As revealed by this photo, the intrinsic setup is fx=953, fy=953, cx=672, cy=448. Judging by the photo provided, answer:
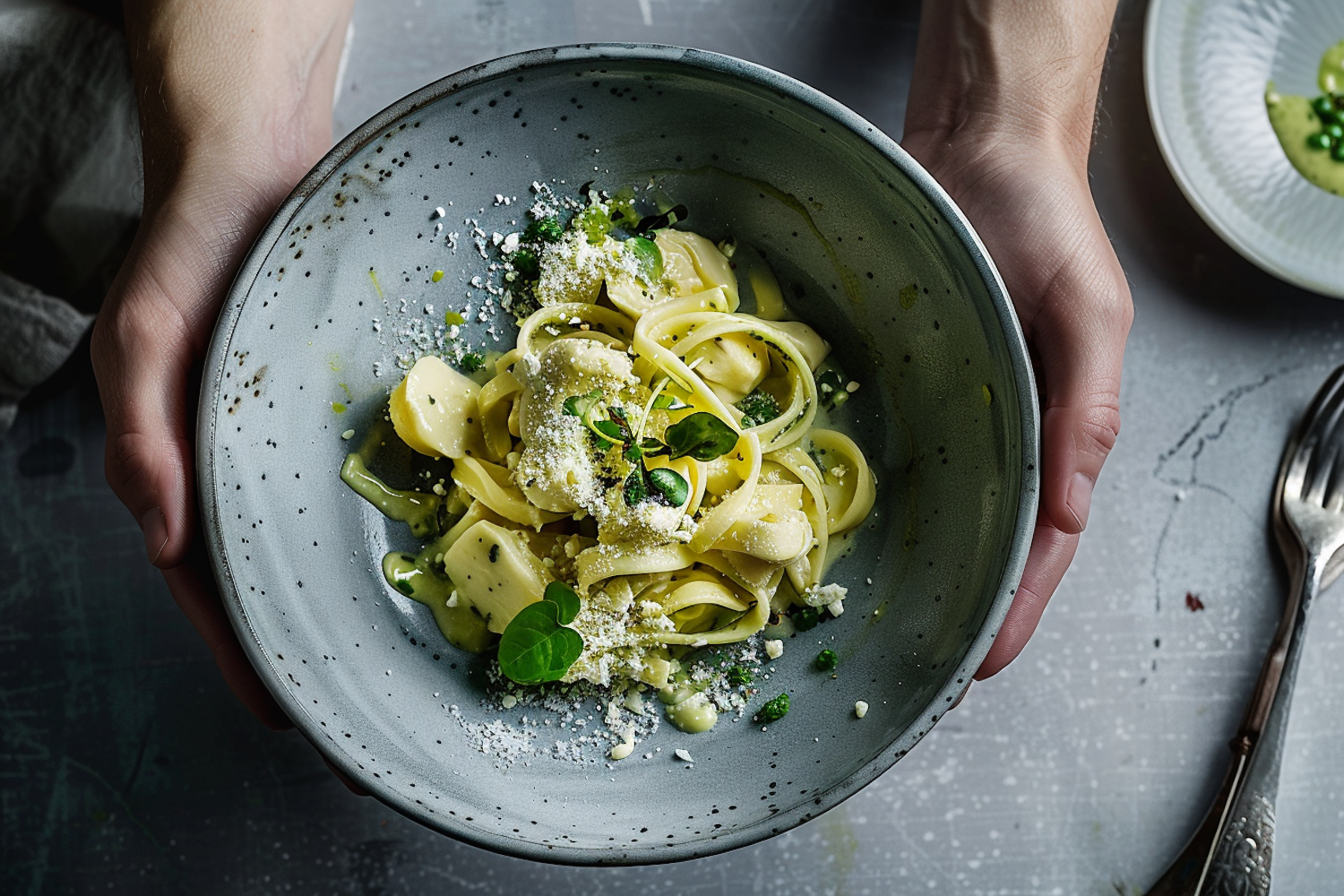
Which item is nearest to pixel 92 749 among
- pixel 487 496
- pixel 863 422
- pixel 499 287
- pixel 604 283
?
pixel 487 496

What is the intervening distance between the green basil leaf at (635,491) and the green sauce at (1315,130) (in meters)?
1.91

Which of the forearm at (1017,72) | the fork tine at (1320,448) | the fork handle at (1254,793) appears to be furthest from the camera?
the fork tine at (1320,448)

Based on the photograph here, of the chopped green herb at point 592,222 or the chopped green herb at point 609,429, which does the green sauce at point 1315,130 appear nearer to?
the chopped green herb at point 592,222

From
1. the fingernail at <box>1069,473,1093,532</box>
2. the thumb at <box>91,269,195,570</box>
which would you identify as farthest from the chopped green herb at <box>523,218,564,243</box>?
the fingernail at <box>1069,473,1093,532</box>

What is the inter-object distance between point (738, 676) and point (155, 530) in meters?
1.13

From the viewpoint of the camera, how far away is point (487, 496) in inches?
72.5

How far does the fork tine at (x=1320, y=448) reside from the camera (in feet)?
7.61

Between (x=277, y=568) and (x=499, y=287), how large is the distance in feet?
2.28

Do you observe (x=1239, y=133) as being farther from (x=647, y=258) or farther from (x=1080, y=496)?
(x=647, y=258)

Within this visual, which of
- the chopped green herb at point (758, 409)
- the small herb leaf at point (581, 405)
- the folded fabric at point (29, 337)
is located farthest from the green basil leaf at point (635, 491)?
the folded fabric at point (29, 337)

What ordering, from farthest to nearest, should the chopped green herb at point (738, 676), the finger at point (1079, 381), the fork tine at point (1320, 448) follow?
the fork tine at point (1320, 448), the chopped green herb at point (738, 676), the finger at point (1079, 381)

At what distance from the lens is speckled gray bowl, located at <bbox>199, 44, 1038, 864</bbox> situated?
5.41 ft

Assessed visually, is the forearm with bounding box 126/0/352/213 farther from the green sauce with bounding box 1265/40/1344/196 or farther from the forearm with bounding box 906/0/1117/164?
the green sauce with bounding box 1265/40/1344/196

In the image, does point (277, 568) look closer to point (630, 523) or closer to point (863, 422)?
point (630, 523)
